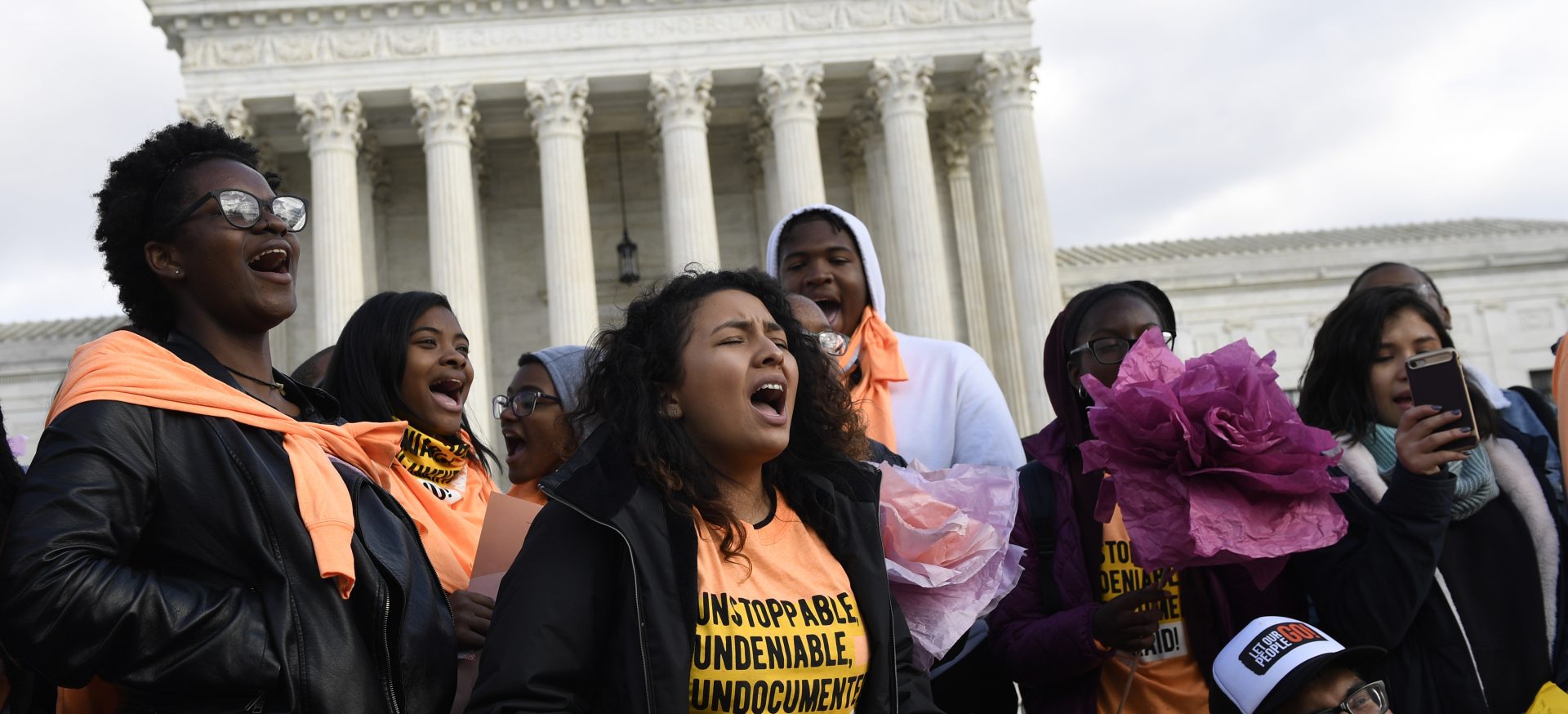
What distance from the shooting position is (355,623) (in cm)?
364

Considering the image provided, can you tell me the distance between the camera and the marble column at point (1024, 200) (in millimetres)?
28891

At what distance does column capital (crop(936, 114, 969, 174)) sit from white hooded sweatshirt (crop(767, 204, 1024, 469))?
91.4 ft

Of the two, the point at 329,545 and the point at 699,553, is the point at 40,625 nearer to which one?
the point at 329,545

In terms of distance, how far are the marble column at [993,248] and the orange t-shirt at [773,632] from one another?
2655 centimetres

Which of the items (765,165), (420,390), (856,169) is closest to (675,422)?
(420,390)

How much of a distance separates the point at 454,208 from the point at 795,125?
7.74m

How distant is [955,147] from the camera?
1331 inches

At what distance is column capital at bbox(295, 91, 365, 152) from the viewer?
28859 millimetres

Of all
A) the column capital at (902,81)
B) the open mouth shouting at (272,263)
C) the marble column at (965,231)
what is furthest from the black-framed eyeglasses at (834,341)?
the marble column at (965,231)

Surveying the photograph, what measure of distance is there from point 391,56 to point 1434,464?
92.0 ft

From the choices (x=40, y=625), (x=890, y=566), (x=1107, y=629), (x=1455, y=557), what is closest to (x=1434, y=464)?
(x=1455, y=557)

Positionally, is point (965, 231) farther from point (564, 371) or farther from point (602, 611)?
point (602, 611)

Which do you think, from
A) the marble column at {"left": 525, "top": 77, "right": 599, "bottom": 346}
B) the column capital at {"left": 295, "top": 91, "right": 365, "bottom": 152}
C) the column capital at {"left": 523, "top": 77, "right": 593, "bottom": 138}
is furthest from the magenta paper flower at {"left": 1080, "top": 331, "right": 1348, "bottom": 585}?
the column capital at {"left": 295, "top": 91, "right": 365, "bottom": 152}

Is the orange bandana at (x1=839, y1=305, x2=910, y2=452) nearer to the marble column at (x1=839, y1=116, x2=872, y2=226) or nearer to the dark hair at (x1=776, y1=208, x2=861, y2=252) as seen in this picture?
the dark hair at (x1=776, y1=208, x2=861, y2=252)
